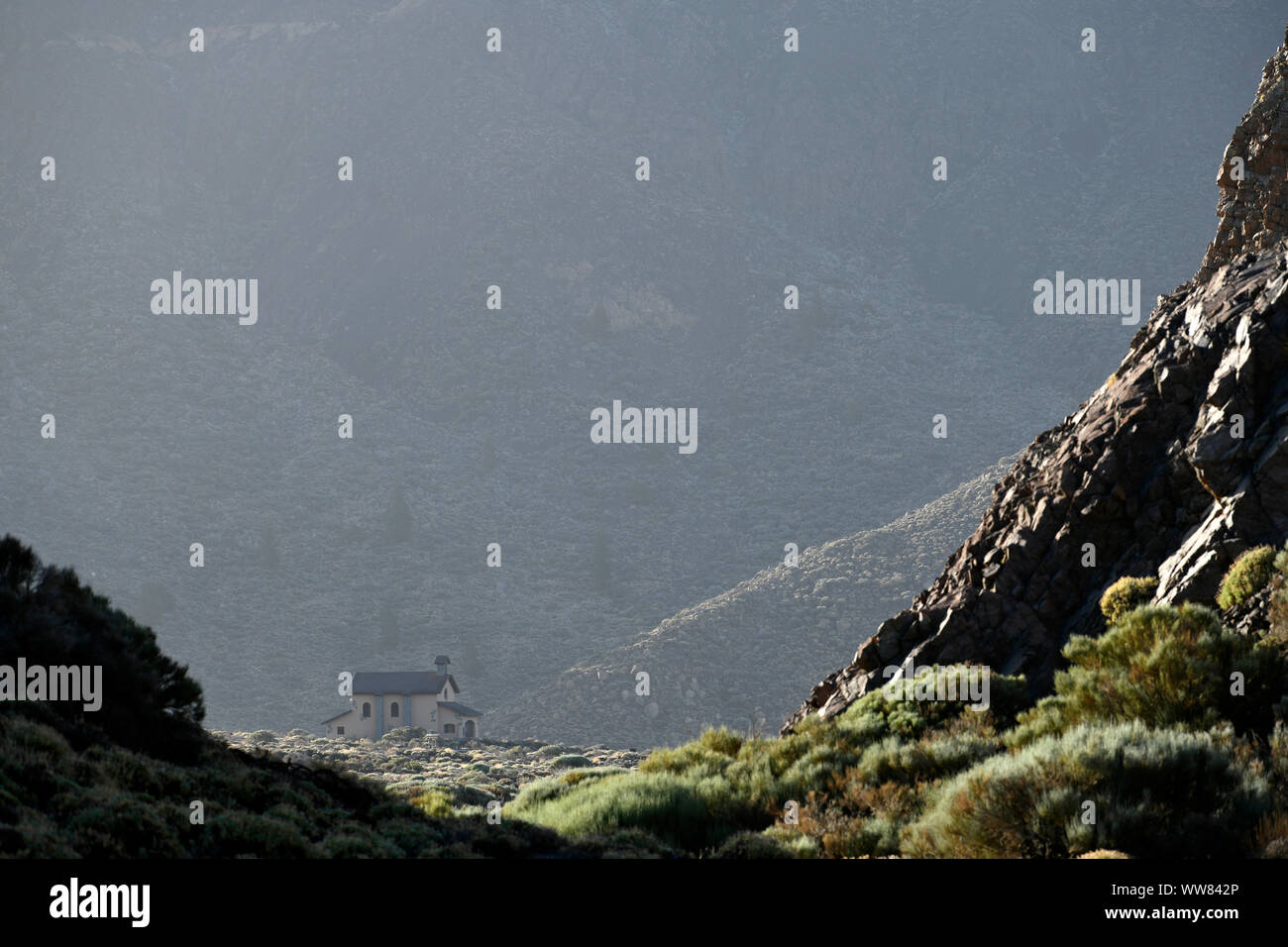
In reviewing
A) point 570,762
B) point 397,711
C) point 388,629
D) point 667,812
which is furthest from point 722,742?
point 388,629

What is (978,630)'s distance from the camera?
1992 centimetres

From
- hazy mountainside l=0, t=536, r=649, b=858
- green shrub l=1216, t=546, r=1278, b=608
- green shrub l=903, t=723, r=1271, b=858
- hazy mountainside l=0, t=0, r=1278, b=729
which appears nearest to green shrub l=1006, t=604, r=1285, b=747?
green shrub l=1216, t=546, r=1278, b=608

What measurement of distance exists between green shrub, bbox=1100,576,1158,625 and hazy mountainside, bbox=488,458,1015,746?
47687mm

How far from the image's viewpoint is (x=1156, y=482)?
1881 centimetres

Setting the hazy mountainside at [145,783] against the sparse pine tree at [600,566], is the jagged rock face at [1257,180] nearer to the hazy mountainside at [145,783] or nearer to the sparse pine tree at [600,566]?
the hazy mountainside at [145,783]

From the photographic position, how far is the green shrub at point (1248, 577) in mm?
15562

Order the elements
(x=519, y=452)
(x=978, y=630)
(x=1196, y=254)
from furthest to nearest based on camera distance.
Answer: (x=1196, y=254)
(x=519, y=452)
(x=978, y=630)

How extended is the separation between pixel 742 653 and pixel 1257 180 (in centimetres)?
5678

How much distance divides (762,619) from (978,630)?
61531 mm

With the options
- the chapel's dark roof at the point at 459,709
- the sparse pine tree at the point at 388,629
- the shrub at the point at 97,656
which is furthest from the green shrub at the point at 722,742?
the sparse pine tree at the point at 388,629

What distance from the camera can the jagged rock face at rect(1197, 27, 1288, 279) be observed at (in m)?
22.2

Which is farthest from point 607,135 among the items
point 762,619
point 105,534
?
point 762,619

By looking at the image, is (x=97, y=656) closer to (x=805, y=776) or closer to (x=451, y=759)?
(x=805, y=776)
